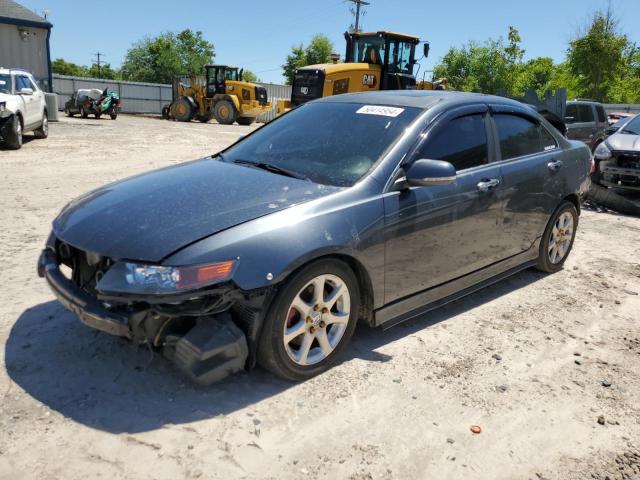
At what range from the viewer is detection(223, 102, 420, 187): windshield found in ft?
11.4

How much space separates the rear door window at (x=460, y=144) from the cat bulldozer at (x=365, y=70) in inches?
444

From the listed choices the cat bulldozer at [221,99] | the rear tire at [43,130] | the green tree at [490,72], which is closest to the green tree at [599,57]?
the green tree at [490,72]

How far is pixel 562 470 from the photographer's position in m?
2.51

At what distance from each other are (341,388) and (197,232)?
1205 millimetres

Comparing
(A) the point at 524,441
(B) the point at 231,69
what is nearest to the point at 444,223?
(A) the point at 524,441

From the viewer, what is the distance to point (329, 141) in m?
3.75

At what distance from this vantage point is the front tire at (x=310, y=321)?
287cm

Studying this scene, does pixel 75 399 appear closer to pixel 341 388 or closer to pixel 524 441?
pixel 341 388

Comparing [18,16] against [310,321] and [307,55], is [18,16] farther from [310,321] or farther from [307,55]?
[307,55]

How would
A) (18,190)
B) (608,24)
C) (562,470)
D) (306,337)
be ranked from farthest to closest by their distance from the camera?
(608,24) → (18,190) → (306,337) → (562,470)

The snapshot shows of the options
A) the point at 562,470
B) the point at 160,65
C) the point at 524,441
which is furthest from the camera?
the point at 160,65

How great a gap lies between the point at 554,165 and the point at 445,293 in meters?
1.85

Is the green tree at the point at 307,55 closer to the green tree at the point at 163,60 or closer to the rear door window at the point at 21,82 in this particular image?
the green tree at the point at 163,60

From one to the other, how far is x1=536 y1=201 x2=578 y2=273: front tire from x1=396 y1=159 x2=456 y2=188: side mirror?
6.55 feet
